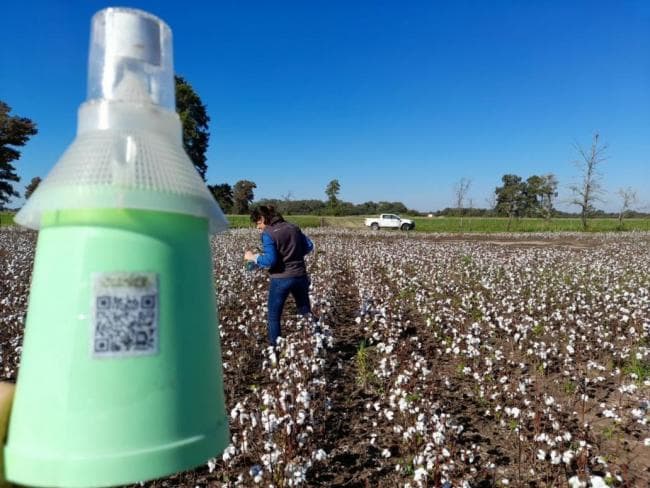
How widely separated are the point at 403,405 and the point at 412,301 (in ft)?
21.4

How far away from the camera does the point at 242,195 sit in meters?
82.4

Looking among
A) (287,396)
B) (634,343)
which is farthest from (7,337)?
(634,343)

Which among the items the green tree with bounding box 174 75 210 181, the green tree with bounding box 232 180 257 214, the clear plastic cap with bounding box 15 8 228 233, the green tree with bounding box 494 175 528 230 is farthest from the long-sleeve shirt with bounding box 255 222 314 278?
the green tree with bounding box 494 175 528 230

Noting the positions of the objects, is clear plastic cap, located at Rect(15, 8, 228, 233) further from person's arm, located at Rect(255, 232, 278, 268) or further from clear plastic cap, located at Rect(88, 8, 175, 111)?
person's arm, located at Rect(255, 232, 278, 268)

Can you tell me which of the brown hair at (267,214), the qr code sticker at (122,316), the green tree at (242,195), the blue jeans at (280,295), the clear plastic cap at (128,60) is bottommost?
the blue jeans at (280,295)

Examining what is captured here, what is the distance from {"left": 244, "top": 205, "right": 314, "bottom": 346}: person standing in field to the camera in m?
5.97

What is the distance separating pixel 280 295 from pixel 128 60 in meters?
5.82

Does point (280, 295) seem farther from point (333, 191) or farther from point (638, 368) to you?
point (333, 191)

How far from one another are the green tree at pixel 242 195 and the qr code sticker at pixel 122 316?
8100 centimetres

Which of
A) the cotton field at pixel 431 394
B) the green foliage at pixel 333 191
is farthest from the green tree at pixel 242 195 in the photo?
the cotton field at pixel 431 394

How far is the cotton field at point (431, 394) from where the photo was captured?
3.86m

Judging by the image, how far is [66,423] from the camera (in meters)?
0.52

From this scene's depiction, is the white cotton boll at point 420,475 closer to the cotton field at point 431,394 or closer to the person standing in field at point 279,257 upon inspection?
the cotton field at point 431,394

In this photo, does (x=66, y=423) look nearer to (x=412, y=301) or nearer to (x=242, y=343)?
(x=242, y=343)
